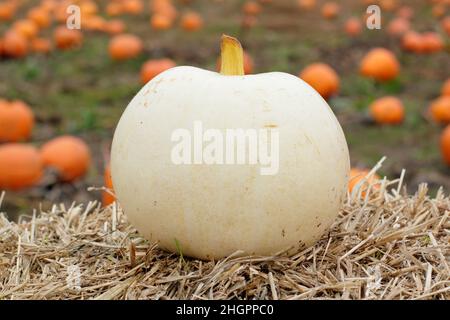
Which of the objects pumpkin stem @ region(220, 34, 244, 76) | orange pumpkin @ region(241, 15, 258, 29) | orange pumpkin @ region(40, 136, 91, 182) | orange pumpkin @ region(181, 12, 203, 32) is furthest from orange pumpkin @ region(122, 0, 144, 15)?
pumpkin stem @ region(220, 34, 244, 76)

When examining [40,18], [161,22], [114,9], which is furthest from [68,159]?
[114,9]

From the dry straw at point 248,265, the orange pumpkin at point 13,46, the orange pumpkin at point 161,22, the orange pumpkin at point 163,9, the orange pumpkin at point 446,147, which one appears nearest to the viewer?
the dry straw at point 248,265

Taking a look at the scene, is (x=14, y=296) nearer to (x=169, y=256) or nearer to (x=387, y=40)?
(x=169, y=256)

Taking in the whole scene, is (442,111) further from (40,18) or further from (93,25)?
(40,18)

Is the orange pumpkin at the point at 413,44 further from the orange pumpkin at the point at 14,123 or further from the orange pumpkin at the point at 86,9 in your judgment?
the orange pumpkin at the point at 14,123

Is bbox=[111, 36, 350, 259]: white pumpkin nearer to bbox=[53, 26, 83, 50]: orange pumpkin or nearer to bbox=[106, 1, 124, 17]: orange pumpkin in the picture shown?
bbox=[53, 26, 83, 50]: orange pumpkin

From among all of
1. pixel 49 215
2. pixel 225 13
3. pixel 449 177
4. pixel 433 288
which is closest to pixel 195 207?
pixel 433 288

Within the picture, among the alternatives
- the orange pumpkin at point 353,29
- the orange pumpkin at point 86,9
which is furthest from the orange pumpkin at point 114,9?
the orange pumpkin at point 353,29
